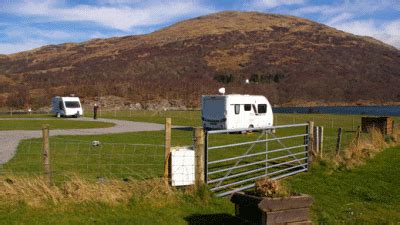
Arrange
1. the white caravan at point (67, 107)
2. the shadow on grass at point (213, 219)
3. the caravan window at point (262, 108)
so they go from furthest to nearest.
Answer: the white caravan at point (67, 107)
the caravan window at point (262, 108)
the shadow on grass at point (213, 219)

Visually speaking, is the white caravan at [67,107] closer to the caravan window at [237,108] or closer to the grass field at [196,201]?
the caravan window at [237,108]

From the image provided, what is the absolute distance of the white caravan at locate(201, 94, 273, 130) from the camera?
83.7 feet

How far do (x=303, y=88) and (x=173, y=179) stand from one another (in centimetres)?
11688

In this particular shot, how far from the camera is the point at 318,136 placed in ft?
43.3

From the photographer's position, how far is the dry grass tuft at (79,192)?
24.0 feet

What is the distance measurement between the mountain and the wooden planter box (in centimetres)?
7707

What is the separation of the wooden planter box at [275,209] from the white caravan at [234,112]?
18.6 meters

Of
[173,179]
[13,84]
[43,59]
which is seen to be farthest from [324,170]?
[43,59]

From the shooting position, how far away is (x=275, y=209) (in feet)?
20.3

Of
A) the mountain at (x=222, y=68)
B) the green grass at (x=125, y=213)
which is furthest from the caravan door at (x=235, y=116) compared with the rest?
the mountain at (x=222, y=68)

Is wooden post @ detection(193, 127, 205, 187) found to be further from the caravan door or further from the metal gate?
the caravan door

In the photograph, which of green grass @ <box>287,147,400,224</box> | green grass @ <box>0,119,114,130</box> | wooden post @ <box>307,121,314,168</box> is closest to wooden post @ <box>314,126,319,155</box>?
wooden post @ <box>307,121,314,168</box>

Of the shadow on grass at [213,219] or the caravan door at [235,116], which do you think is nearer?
the shadow on grass at [213,219]

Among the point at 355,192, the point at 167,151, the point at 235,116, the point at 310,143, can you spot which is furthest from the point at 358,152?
the point at 235,116
